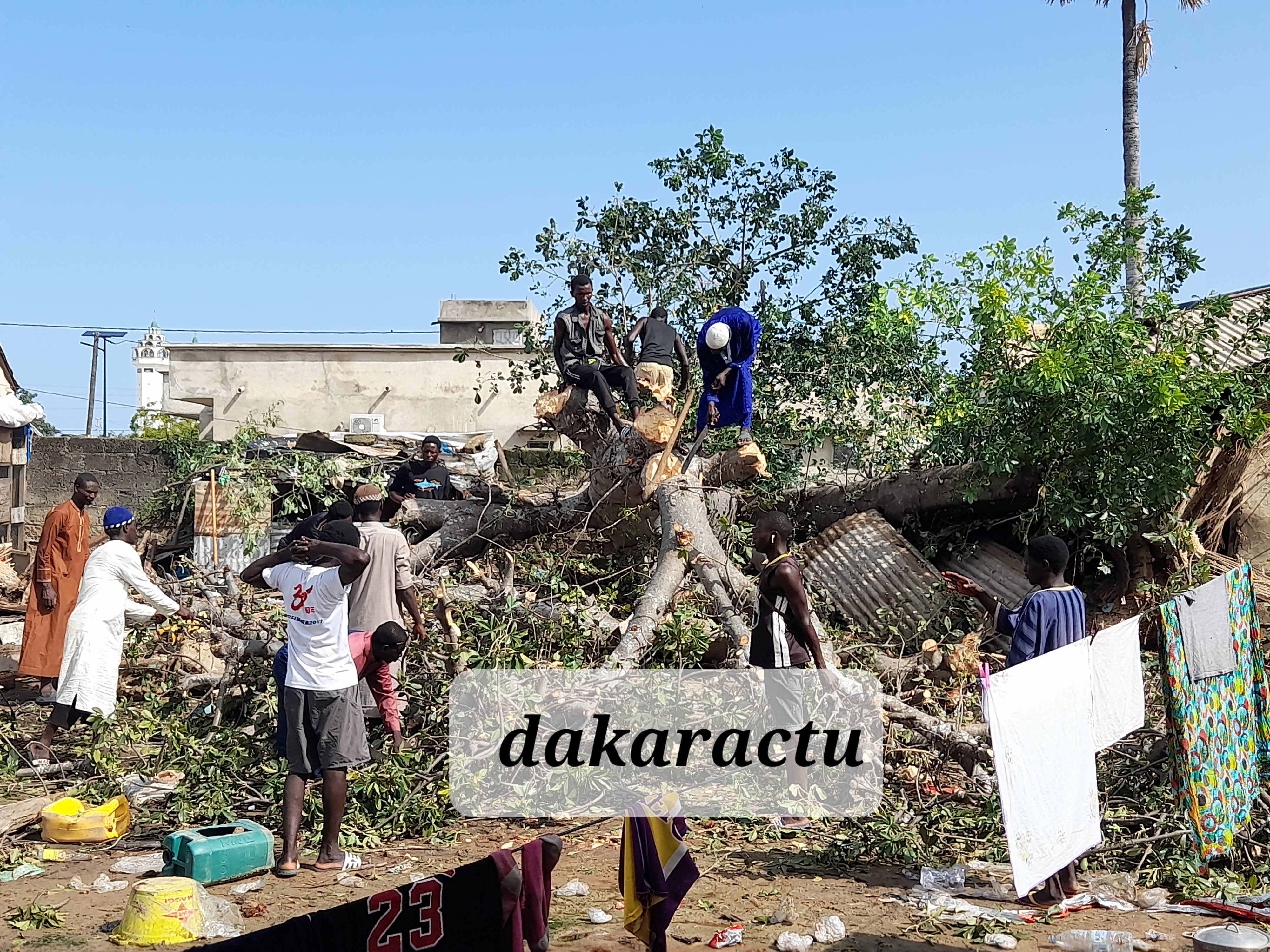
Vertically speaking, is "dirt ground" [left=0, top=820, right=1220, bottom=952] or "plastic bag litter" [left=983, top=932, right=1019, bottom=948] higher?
"plastic bag litter" [left=983, top=932, right=1019, bottom=948]

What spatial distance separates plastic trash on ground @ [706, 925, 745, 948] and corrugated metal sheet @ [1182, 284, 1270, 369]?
6357 mm

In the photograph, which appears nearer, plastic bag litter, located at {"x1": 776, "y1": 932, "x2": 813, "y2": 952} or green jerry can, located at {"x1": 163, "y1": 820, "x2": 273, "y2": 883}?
plastic bag litter, located at {"x1": 776, "y1": 932, "x2": 813, "y2": 952}

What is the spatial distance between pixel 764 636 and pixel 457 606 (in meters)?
2.24

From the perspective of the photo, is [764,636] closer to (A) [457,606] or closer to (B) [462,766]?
(B) [462,766]

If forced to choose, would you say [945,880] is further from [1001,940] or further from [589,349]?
[589,349]

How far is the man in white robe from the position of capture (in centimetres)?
633

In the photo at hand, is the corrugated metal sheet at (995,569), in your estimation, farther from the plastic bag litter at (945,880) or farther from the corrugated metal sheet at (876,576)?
the plastic bag litter at (945,880)

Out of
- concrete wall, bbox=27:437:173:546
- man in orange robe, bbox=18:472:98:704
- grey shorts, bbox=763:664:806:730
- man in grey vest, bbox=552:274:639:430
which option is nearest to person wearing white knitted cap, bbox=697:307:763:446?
man in grey vest, bbox=552:274:639:430

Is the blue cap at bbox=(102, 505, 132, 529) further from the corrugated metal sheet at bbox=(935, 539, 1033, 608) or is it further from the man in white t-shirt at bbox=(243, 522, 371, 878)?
the corrugated metal sheet at bbox=(935, 539, 1033, 608)

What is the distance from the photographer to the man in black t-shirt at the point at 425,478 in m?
9.59

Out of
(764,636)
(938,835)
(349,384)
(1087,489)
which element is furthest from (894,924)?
(349,384)

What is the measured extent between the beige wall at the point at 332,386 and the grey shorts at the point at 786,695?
17.6 metres

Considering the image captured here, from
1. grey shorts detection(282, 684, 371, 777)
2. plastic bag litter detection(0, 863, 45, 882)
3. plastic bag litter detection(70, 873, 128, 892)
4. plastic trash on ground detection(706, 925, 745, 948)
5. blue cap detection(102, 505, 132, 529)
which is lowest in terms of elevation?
plastic bag litter detection(70, 873, 128, 892)

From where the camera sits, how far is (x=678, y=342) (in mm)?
8664
